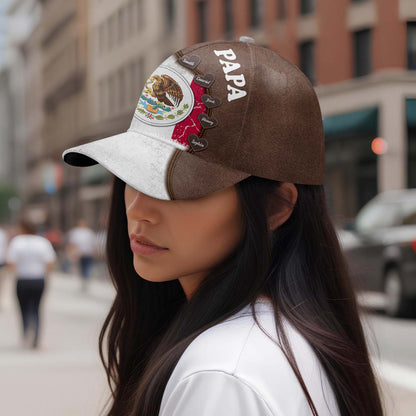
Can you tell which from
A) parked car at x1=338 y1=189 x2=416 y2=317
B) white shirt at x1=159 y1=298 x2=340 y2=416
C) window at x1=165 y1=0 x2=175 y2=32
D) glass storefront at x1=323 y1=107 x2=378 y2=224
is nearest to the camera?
white shirt at x1=159 y1=298 x2=340 y2=416

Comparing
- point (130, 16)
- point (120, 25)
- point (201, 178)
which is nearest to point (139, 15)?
point (130, 16)

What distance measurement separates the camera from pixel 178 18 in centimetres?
3369

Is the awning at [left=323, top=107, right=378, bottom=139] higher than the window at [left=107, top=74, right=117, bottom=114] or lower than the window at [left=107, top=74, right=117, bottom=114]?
lower

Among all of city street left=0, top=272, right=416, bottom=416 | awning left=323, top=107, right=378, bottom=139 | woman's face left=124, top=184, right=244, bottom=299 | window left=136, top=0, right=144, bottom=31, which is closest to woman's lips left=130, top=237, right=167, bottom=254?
woman's face left=124, top=184, right=244, bottom=299

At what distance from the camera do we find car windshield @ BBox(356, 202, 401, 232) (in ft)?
38.6

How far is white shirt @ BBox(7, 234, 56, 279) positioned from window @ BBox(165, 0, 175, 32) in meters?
25.4

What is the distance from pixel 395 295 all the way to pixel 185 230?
34.8 ft

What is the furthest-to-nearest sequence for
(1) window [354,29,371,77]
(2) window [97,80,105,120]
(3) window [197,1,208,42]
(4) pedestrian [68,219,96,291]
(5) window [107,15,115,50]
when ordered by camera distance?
(2) window [97,80,105,120] < (5) window [107,15,115,50] < (3) window [197,1,208,42] < (4) pedestrian [68,219,96,291] < (1) window [354,29,371,77]

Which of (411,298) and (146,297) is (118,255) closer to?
(146,297)

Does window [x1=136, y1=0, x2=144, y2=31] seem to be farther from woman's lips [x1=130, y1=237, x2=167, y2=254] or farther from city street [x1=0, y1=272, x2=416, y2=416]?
woman's lips [x1=130, y1=237, x2=167, y2=254]

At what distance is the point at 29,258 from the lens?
1079 centimetres

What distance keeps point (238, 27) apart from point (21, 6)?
8094 cm

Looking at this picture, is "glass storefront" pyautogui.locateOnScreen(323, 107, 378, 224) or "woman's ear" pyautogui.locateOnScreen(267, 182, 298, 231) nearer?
"woman's ear" pyautogui.locateOnScreen(267, 182, 298, 231)

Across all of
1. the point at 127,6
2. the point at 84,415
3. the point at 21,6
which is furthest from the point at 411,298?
the point at 21,6
